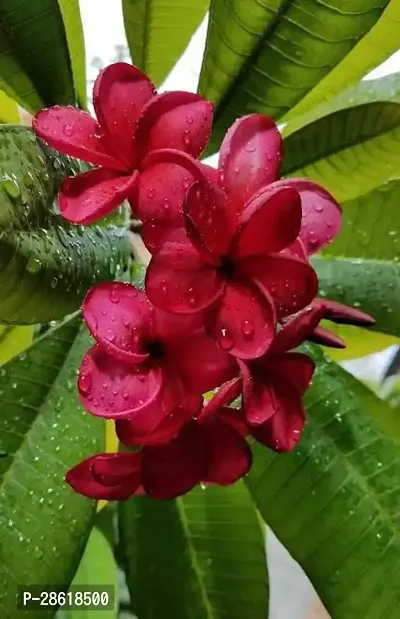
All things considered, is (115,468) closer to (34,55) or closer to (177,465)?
(177,465)

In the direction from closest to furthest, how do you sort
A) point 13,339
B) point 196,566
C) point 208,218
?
point 208,218
point 196,566
point 13,339

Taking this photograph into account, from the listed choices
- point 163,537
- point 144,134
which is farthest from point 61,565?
point 144,134

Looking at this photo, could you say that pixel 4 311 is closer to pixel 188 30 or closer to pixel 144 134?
pixel 144 134

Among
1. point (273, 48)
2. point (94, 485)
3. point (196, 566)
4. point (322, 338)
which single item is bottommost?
point (196, 566)

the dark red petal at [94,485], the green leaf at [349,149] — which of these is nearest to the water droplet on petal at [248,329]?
the dark red petal at [94,485]

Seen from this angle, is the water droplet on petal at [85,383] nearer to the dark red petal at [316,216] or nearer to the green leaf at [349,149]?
the dark red petal at [316,216]

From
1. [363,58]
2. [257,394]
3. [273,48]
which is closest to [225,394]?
[257,394]
